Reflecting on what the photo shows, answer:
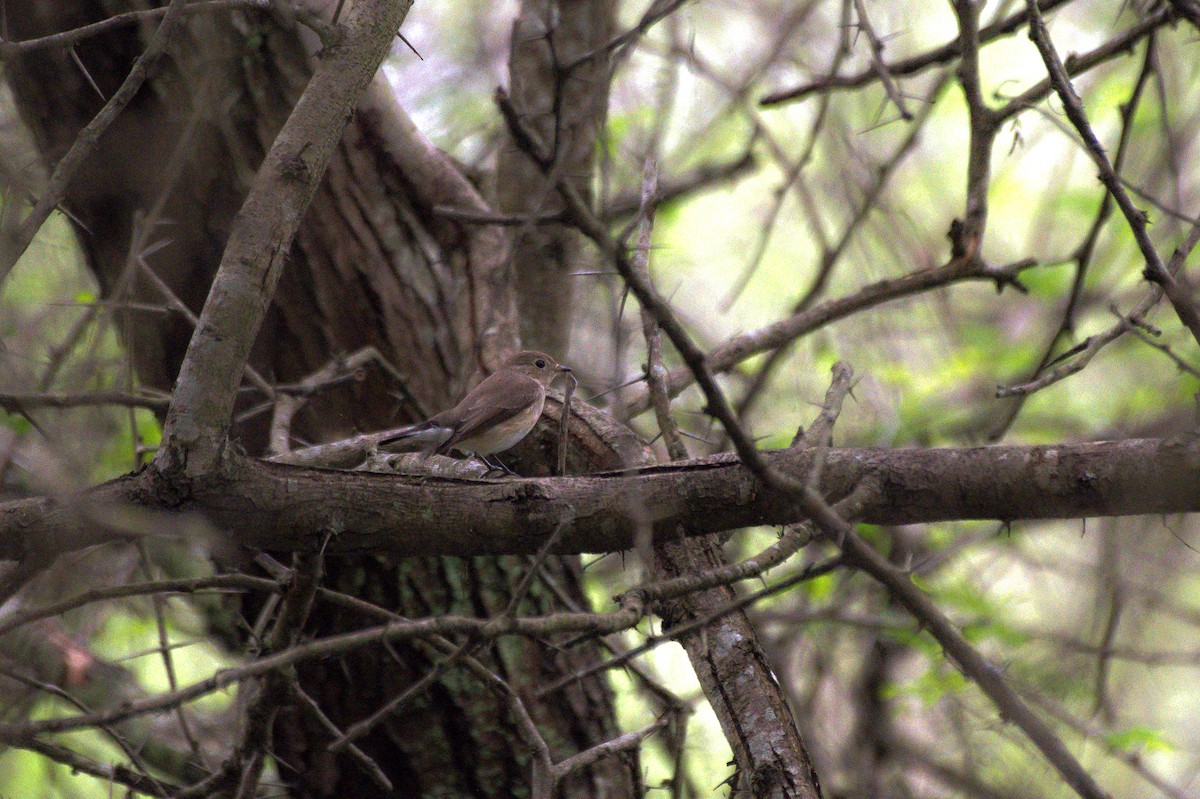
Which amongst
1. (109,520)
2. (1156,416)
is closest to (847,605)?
(1156,416)

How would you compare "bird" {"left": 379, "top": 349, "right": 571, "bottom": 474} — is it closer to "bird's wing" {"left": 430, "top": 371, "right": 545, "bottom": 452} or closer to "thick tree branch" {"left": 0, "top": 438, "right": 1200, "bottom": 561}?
"bird's wing" {"left": 430, "top": 371, "right": 545, "bottom": 452}

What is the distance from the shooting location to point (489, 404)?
466 centimetres

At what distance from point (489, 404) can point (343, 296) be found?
868 millimetres

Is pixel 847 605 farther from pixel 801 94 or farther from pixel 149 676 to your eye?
pixel 149 676

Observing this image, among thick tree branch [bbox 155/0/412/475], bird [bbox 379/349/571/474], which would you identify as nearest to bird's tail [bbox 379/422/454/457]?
bird [bbox 379/349/571/474]

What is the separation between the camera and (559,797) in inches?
169

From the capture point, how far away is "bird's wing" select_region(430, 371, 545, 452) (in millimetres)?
4559

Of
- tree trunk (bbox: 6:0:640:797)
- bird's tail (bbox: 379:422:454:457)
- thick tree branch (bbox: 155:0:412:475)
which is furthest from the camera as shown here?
tree trunk (bbox: 6:0:640:797)

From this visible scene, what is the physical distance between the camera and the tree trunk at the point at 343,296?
4.27m

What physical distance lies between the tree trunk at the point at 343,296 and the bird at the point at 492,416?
0.14 m

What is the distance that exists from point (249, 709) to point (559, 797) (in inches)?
66.0

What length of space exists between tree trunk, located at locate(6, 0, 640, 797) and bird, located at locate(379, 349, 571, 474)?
0.45 ft

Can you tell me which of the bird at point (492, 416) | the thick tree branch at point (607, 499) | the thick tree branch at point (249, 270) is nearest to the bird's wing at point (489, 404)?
the bird at point (492, 416)

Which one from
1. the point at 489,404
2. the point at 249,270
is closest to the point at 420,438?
the point at 489,404
